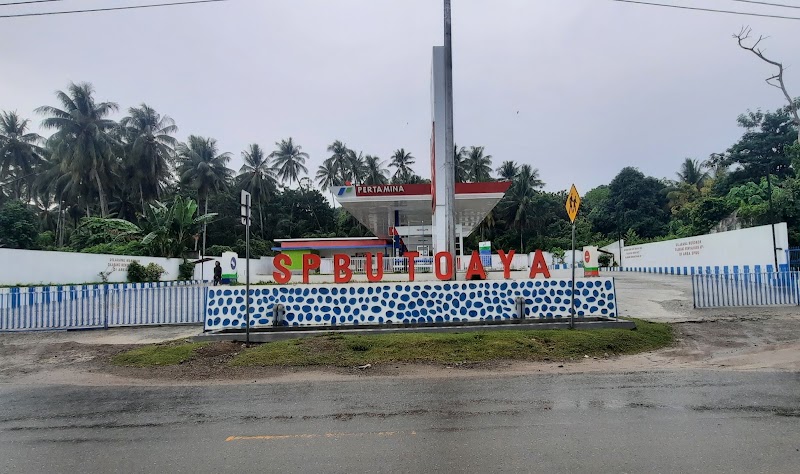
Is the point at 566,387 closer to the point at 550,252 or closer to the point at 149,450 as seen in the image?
the point at 149,450

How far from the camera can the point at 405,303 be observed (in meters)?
11.4

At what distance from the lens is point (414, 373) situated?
794 cm

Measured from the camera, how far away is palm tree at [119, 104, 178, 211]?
49312 millimetres

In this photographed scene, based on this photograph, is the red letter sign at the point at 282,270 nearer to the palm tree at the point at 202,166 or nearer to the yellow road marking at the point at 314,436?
the yellow road marking at the point at 314,436

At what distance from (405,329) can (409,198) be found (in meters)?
18.5

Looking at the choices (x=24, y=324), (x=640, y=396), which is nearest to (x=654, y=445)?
(x=640, y=396)

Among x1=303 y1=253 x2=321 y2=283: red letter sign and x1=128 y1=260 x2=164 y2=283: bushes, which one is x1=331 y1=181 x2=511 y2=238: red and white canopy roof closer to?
x1=128 y1=260 x2=164 y2=283: bushes

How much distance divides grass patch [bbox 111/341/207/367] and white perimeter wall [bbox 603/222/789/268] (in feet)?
72.6

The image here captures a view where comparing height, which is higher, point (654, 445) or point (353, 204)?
point (353, 204)

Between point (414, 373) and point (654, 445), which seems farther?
point (414, 373)

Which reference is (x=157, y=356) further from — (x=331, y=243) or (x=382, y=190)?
(x=331, y=243)

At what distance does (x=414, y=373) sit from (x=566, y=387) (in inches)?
93.4

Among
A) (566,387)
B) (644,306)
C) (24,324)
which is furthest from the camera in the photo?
(644,306)

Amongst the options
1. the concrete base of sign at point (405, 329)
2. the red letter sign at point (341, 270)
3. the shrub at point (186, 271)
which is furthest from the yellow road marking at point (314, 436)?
the shrub at point (186, 271)
